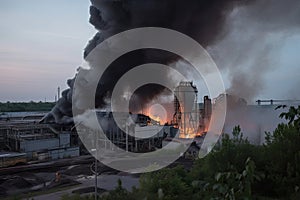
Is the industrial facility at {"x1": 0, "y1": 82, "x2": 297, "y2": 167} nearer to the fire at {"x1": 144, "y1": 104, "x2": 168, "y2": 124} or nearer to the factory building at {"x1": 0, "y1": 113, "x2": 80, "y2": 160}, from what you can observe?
the factory building at {"x1": 0, "y1": 113, "x2": 80, "y2": 160}

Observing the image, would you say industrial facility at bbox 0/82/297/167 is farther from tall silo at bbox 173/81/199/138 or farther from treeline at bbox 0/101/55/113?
treeline at bbox 0/101/55/113

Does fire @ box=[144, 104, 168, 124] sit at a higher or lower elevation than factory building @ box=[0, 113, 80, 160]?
higher

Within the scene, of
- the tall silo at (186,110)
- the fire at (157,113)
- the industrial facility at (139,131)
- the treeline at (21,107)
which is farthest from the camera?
the treeline at (21,107)

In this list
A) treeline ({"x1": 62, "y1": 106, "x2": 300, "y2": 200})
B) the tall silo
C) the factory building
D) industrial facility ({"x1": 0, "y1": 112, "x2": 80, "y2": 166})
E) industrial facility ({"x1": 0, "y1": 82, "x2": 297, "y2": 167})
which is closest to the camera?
treeline ({"x1": 62, "y1": 106, "x2": 300, "y2": 200})

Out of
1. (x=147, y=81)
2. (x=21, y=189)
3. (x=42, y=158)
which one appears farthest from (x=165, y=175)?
(x=147, y=81)

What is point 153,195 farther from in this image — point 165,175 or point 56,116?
point 56,116

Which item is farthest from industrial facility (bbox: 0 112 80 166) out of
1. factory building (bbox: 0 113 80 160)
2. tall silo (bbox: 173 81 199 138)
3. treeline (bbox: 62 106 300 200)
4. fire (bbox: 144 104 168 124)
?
treeline (bbox: 62 106 300 200)

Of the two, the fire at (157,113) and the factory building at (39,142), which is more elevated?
the fire at (157,113)

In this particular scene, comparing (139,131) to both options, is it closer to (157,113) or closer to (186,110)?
(186,110)

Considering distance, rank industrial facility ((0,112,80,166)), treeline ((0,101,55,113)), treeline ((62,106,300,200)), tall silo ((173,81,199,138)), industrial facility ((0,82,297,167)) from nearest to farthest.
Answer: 1. treeline ((62,106,300,200))
2. industrial facility ((0,112,80,166))
3. industrial facility ((0,82,297,167))
4. tall silo ((173,81,199,138))
5. treeline ((0,101,55,113))

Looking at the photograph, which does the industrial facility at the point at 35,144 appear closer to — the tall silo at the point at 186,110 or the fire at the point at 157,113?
the fire at the point at 157,113

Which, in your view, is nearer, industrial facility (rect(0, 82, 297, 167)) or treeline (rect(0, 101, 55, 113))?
industrial facility (rect(0, 82, 297, 167))

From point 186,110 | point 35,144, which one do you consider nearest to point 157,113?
point 186,110

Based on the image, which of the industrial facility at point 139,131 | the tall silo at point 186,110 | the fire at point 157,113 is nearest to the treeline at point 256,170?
the industrial facility at point 139,131
